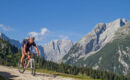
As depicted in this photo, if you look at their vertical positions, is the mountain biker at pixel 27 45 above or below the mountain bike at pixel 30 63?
above

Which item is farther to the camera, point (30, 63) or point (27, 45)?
point (30, 63)

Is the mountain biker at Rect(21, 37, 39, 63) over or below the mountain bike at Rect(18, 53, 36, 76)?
over

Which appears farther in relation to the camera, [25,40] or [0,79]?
[25,40]

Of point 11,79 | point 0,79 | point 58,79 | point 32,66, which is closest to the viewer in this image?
point 0,79

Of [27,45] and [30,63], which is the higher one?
[27,45]

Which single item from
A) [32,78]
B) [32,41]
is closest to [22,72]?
[32,78]

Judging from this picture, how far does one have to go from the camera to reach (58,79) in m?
28.9

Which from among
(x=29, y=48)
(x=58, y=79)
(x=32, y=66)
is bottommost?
(x=58, y=79)

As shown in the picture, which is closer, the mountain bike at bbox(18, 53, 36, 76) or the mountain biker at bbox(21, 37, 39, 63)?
the mountain biker at bbox(21, 37, 39, 63)

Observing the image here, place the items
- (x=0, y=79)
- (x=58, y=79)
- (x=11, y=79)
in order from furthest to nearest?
1. (x=58, y=79)
2. (x=11, y=79)
3. (x=0, y=79)

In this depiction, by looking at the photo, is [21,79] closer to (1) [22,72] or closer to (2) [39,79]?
(2) [39,79]

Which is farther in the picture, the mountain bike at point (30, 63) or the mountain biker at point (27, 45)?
the mountain bike at point (30, 63)

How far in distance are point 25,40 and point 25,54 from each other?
1815 millimetres

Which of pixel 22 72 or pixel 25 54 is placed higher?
pixel 25 54
